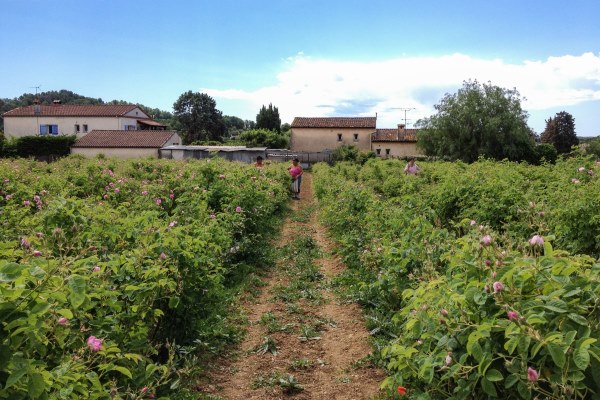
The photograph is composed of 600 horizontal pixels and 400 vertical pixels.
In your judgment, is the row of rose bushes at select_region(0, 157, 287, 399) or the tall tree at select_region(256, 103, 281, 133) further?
the tall tree at select_region(256, 103, 281, 133)

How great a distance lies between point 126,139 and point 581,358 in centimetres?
4704

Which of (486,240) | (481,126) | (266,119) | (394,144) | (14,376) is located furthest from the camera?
(266,119)

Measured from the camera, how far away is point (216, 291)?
15.3 feet

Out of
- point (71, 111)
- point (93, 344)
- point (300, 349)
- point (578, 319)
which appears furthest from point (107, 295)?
point (71, 111)

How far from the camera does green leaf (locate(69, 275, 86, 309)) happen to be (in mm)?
2209

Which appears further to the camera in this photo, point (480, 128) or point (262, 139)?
point (262, 139)

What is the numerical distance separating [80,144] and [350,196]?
134 feet

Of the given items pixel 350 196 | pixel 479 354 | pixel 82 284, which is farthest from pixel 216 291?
pixel 350 196

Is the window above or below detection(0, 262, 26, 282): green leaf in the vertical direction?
above

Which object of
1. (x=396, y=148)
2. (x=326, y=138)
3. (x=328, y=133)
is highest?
(x=328, y=133)

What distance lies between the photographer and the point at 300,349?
5082 mm

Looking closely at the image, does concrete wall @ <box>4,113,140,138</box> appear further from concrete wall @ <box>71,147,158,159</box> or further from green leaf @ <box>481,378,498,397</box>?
green leaf @ <box>481,378,498,397</box>

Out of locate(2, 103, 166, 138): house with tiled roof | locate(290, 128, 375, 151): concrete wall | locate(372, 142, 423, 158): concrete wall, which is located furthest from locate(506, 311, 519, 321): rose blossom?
locate(2, 103, 166, 138): house with tiled roof

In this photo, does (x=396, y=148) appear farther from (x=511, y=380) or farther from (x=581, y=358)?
(x=581, y=358)
